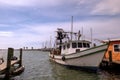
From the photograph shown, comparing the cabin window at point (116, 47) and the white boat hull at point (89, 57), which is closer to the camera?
the white boat hull at point (89, 57)

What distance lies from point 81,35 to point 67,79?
12.9 metres

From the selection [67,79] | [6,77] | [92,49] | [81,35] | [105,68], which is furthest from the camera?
[81,35]

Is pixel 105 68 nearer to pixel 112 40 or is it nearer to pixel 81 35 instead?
pixel 112 40

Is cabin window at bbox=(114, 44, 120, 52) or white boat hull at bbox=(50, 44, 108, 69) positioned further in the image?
cabin window at bbox=(114, 44, 120, 52)

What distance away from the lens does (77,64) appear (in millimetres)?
25703

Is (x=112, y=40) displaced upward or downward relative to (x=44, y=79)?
upward

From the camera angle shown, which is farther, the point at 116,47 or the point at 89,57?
the point at 116,47

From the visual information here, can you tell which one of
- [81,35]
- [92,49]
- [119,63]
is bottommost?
[119,63]

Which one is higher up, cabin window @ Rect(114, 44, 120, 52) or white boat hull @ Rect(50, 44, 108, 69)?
cabin window @ Rect(114, 44, 120, 52)

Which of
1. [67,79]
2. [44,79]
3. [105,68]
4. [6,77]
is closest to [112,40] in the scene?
[105,68]

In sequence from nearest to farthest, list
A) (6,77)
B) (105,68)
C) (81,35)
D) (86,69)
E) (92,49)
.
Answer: (6,77), (92,49), (86,69), (105,68), (81,35)

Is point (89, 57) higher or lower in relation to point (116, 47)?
lower

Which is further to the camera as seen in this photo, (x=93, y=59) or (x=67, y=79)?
(x=93, y=59)

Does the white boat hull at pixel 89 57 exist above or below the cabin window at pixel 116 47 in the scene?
below
